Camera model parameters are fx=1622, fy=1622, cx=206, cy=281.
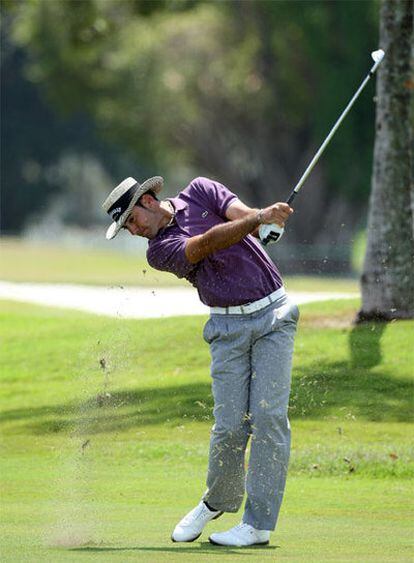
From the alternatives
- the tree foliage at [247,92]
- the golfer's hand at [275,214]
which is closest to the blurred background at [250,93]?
the tree foliage at [247,92]

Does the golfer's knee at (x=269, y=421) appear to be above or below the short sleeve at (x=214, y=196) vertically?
below

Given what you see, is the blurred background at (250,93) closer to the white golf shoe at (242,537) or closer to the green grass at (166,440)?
the green grass at (166,440)

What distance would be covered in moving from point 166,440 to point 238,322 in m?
6.21

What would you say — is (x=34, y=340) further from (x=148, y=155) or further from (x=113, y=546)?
(x=148, y=155)

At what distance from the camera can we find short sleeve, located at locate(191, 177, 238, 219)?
7812 mm

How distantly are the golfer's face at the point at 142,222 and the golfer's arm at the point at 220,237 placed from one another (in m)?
0.29

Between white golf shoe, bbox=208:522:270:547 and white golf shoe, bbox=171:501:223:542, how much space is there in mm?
188

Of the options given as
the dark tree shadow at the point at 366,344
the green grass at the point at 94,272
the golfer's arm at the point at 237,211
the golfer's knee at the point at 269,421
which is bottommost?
the green grass at the point at 94,272

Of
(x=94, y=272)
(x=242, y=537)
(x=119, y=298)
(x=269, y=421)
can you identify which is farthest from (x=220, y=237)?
(x=94, y=272)

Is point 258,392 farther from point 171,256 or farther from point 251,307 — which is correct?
point 171,256

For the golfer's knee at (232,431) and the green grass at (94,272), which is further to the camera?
the green grass at (94,272)

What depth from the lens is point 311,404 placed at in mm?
14336

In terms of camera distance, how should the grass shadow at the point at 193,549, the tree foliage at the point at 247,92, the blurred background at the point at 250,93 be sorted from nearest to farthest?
the grass shadow at the point at 193,549, the blurred background at the point at 250,93, the tree foliage at the point at 247,92

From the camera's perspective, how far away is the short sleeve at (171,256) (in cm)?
761
